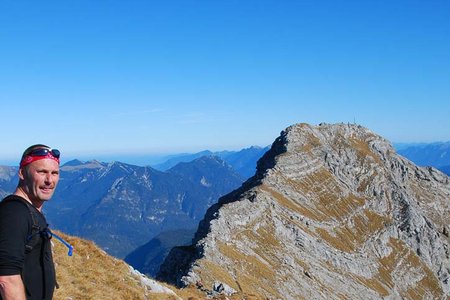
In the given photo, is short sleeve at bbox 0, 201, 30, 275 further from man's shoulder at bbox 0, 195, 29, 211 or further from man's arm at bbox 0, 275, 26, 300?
man's arm at bbox 0, 275, 26, 300

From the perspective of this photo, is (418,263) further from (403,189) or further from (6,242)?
(6,242)

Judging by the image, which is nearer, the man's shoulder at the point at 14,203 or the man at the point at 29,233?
the man at the point at 29,233

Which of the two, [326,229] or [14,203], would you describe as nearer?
[14,203]

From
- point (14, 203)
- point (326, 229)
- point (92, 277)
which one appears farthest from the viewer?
point (326, 229)

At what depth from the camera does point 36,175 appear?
923cm

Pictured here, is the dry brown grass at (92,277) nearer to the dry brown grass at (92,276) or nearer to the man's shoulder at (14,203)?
the dry brown grass at (92,276)

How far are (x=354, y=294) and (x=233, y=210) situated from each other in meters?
40.5

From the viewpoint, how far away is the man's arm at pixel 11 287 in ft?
A: 26.6

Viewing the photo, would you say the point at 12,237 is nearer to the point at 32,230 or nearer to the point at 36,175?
the point at 32,230

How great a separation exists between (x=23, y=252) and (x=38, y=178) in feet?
5.48

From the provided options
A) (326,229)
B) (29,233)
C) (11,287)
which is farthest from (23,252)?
(326,229)

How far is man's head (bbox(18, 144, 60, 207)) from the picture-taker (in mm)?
9180

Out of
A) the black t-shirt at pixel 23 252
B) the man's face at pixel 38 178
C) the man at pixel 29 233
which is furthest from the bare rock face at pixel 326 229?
the man's face at pixel 38 178

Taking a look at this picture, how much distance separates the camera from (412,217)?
160500 mm
